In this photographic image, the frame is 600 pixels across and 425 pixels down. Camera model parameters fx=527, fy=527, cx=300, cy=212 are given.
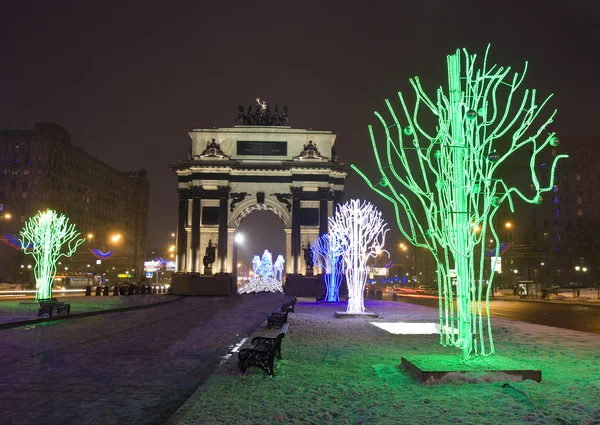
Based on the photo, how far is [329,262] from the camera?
46.5 metres

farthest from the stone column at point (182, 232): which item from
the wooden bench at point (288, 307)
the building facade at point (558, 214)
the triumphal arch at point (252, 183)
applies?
the building facade at point (558, 214)

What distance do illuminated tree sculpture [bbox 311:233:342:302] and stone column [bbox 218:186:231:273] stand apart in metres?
9.04

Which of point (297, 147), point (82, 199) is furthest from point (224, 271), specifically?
point (82, 199)

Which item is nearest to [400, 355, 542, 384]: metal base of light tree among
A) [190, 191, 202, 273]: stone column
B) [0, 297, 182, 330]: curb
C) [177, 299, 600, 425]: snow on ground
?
[177, 299, 600, 425]: snow on ground

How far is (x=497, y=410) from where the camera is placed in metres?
7.30

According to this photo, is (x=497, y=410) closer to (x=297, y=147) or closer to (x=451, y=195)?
(x=451, y=195)

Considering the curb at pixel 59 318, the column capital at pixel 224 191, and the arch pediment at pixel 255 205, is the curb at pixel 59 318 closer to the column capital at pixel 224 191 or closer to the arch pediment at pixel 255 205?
the column capital at pixel 224 191

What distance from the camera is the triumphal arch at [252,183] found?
53750 mm

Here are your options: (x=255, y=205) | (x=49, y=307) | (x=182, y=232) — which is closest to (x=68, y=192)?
(x=182, y=232)

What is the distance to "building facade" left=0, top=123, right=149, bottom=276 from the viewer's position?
282 ft

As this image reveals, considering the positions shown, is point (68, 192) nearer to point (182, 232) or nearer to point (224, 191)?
point (182, 232)

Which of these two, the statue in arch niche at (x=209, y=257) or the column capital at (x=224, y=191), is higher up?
the column capital at (x=224, y=191)

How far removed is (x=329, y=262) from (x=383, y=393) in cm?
3810

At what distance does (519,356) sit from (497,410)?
5308 mm
